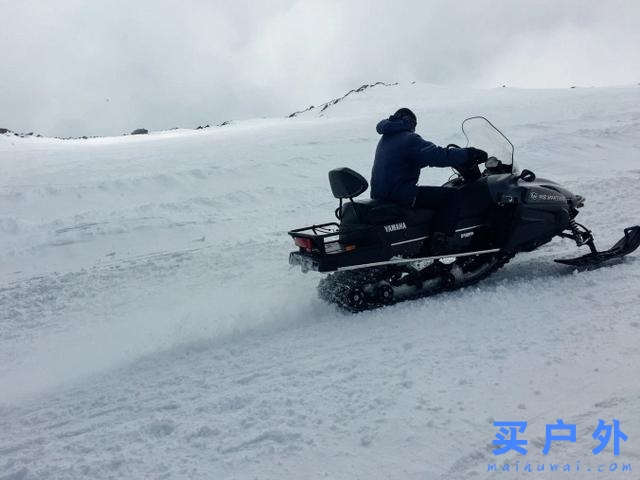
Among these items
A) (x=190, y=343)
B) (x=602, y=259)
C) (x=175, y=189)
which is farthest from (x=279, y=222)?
(x=602, y=259)

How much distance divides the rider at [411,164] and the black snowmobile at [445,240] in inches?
4.5

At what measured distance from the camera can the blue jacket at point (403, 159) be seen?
5.30m

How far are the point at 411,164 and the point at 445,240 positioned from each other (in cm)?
87

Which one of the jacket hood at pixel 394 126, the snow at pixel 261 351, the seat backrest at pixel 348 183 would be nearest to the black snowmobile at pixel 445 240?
the seat backrest at pixel 348 183

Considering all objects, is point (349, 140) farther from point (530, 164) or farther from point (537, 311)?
point (537, 311)

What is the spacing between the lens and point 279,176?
36.5 ft

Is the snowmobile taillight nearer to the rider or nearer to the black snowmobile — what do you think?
the black snowmobile

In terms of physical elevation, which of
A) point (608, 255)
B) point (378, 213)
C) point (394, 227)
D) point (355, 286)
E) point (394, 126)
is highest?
point (394, 126)

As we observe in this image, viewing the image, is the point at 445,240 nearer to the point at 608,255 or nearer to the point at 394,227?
the point at 394,227

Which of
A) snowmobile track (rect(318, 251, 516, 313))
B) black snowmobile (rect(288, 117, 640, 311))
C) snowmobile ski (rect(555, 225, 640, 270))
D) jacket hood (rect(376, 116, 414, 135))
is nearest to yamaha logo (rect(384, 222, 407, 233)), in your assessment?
black snowmobile (rect(288, 117, 640, 311))

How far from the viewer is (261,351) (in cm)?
446

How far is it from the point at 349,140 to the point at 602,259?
9.28 m

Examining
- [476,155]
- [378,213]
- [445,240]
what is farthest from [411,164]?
[445,240]

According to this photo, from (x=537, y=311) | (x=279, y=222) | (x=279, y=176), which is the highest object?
(x=279, y=176)
